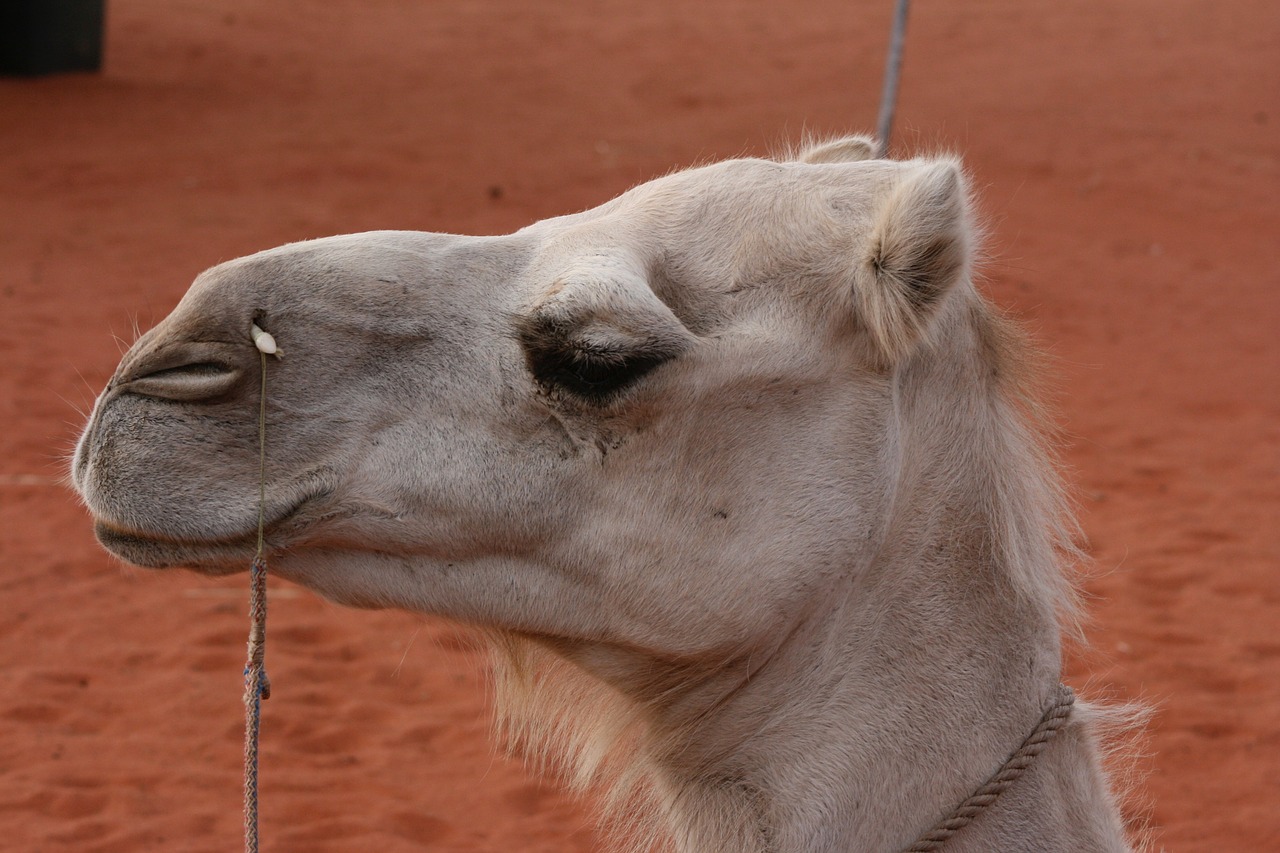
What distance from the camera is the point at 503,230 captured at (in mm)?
11227

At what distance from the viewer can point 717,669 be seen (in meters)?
2.25

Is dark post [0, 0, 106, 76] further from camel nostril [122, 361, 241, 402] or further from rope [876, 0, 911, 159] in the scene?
camel nostril [122, 361, 241, 402]

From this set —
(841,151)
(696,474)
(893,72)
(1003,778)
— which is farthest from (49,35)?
(1003,778)

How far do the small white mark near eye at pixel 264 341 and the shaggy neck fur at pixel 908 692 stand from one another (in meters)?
0.65

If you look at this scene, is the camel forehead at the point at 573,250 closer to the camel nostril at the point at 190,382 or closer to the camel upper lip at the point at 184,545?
the camel nostril at the point at 190,382

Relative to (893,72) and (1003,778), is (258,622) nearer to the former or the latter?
(1003,778)

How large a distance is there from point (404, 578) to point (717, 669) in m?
0.53

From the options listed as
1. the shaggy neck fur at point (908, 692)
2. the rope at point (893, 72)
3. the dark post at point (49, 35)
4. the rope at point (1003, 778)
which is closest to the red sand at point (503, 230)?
the dark post at point (49, 35)

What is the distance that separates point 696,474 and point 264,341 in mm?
A: 674

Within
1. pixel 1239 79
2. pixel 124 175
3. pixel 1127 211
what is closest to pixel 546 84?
pixel 124 175

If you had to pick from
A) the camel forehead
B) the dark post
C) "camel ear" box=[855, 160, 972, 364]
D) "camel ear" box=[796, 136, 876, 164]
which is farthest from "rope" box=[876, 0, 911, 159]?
the dark post

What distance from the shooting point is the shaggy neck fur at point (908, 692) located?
2172 millimetres

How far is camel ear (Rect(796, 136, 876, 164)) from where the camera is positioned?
2.68 meters

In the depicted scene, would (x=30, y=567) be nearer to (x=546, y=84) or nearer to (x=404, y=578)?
(x=404, y=578)
